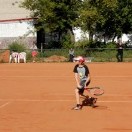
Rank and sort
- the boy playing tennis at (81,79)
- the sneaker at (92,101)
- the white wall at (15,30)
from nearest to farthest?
the boy playing tennis at (81,79) < the sneaker at (92,101) < the white wall at (15,30)

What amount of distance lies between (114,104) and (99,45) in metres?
35.0

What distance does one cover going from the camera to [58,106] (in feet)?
54.4

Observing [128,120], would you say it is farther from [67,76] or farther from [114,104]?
[67,76]

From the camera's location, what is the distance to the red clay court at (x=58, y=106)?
1285 centimetres

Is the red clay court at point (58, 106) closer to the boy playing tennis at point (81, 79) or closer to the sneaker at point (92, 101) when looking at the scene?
the sneaker at point (92, 101)

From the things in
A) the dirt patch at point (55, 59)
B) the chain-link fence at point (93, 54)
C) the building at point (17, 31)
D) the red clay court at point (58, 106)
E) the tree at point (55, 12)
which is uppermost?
the tree at point (55, 12)

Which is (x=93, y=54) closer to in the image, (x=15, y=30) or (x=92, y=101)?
(x=15, y=30)

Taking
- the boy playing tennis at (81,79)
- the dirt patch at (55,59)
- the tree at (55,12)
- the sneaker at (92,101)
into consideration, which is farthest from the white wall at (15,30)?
the boy playing tennis at (81,79)

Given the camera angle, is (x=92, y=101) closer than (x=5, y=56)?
Yes

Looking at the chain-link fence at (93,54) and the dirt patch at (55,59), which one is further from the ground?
the chain-link fence at (93,54)

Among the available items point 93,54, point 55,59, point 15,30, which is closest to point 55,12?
point 15,30

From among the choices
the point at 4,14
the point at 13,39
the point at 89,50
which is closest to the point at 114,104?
the point at 89,50

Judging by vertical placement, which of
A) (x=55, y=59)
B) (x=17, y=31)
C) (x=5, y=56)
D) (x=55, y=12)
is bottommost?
(x=55, y=59)

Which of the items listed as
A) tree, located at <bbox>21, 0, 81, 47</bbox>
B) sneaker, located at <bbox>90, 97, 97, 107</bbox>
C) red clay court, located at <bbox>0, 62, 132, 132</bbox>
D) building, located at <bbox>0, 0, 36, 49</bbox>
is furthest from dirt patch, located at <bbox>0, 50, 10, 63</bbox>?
sneaker, located at <bbox>90, 97, 97, 107</bbox>
